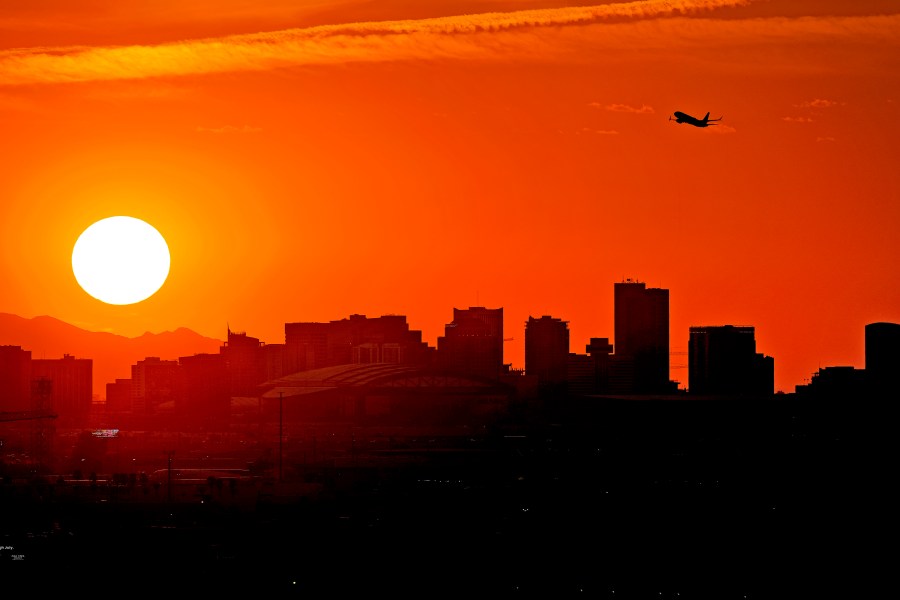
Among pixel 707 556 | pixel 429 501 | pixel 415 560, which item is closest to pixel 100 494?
pixel 429 501

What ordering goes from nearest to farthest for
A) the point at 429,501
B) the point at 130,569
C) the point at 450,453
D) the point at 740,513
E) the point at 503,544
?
1. the point at 130,569
2. the point at 503,544
3. the point at 740,513
4. the point at 429,501
5. the point at 450,453

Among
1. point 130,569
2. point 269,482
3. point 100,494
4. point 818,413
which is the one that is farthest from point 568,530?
point 818,413

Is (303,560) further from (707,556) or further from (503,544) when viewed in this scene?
(707,556)

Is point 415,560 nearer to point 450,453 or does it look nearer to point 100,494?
point 100,494

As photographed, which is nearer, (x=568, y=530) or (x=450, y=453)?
(x=568, y=530)

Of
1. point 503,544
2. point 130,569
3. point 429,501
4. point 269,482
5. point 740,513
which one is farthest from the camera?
point 269,482

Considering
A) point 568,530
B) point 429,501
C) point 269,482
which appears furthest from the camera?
point 269,482
